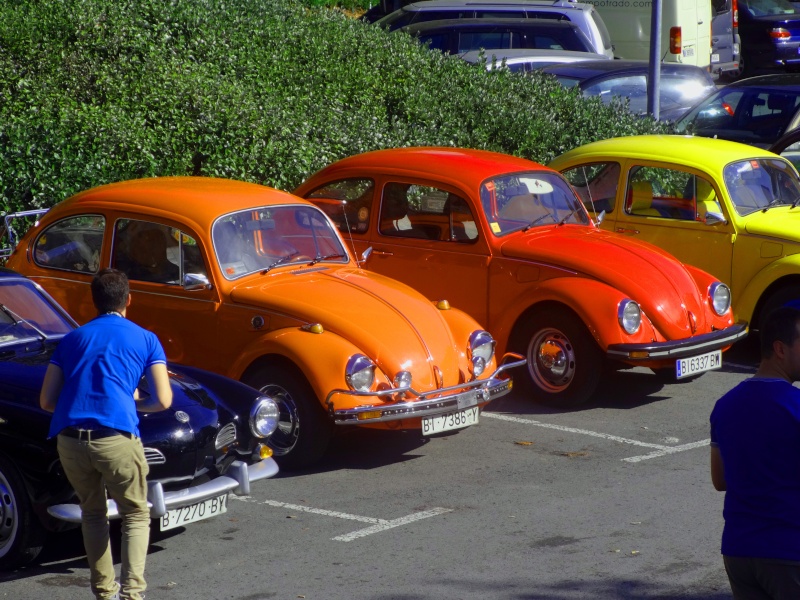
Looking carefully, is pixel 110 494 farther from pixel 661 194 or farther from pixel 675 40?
pixel 675 40

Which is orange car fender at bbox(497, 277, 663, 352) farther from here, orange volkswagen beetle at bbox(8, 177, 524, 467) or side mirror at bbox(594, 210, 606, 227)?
side mirror at bbox(594, 210, 606, 227)

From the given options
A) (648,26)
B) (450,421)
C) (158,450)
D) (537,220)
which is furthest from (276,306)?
(648,26)

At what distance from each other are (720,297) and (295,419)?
153 inches

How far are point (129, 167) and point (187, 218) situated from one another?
3.64m

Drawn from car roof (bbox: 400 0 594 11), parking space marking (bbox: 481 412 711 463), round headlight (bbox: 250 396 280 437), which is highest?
→ car roof (bbox: 400 0 594 11)

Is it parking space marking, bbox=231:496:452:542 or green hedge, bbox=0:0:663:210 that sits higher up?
green hedge, bbox=0:0:663:210

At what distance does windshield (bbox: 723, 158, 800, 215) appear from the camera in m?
10.5

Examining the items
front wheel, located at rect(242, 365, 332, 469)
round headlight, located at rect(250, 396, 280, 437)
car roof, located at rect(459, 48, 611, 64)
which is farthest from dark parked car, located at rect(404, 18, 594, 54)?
round headlight, located at rect(250, 396, 280, 437)

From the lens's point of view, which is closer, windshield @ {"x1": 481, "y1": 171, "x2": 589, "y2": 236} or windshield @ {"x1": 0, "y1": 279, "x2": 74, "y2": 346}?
windshield @ {"x1": 0, "y1": 279, "x2": 74, "y2": 346}

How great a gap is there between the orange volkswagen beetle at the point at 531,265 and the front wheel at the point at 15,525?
176 inches

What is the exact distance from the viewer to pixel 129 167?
11.3m

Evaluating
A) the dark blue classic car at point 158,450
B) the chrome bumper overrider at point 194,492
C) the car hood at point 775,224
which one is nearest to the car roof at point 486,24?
the car hood at point 775,224

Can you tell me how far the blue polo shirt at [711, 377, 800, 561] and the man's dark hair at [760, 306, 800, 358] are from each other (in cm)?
13

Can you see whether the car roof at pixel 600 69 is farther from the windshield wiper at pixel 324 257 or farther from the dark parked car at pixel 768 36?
the dark parked car at pixel 768 36
